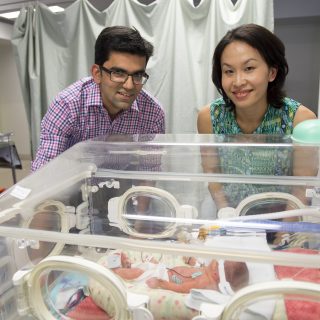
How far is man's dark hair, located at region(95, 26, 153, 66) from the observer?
52.0 inches

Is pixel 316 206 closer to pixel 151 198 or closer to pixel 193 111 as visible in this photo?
pixel 151 198

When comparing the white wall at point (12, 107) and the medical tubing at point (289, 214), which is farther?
the white wall at point (12, 107)

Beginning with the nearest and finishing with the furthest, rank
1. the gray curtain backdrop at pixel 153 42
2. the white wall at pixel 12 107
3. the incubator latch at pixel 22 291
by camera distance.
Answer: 1. the incubator latch at pixel 22 291
2. the gray curtain backdrop at pixel 153 42
3. the white wall at pixel 12 107

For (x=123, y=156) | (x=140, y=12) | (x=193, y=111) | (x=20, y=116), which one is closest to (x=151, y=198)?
(x=123, y=156)

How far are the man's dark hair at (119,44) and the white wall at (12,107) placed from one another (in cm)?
337

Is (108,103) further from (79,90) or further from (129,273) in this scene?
(129,273)

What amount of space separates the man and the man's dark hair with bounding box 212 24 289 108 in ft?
1.09

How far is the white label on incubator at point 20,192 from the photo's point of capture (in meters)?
1.00

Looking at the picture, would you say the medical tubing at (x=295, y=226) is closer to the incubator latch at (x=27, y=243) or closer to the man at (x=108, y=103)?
the incubator latch at (x=27, y=243)

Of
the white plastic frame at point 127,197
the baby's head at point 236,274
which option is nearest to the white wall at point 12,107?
the white plastic frame at point 127,197

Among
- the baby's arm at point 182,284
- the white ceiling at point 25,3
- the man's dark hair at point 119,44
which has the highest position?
the white ceiling at point 25,3

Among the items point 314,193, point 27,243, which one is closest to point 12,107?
point 27,243

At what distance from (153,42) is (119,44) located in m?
0.92

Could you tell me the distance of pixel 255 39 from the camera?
121cm
